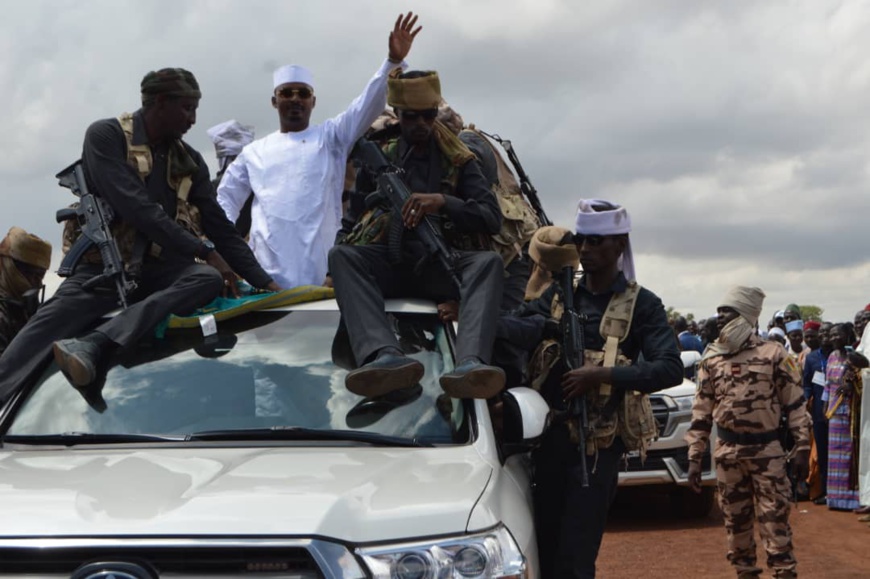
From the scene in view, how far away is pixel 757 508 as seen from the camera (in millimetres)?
8344

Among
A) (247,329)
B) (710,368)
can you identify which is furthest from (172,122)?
(710,368)

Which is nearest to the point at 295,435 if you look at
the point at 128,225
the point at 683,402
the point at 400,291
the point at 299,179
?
the point at 400,291

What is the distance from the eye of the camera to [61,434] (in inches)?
168

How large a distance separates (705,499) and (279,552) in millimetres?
10537

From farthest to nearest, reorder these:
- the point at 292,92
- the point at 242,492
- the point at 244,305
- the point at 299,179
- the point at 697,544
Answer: the point at 697,544, the point at 292,92, the point at 299,179, the point at 244,305, the point at 242,492

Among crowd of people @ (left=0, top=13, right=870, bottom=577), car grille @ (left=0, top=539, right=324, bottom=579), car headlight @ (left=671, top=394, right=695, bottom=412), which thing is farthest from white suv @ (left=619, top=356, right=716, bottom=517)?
car grille @ (left=0, top=539, right=324, bottom=579)

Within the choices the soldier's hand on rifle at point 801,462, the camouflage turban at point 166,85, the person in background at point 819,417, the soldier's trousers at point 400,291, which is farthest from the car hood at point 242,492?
the person in background at point 819,417

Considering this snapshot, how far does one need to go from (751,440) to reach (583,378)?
3599 mm

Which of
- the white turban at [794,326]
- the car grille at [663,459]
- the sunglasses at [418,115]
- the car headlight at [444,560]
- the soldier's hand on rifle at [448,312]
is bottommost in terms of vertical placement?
the car grille at [663,459]

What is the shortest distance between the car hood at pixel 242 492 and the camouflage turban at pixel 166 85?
194cm

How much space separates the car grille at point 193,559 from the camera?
10.5ft

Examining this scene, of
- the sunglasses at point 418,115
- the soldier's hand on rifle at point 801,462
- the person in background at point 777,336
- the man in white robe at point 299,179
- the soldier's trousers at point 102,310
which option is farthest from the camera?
the person in background at point 777,336

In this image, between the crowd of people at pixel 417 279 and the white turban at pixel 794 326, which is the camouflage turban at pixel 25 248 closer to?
the crowd of people at pixel 417 279

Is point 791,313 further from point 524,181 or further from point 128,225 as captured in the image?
point 128,225
